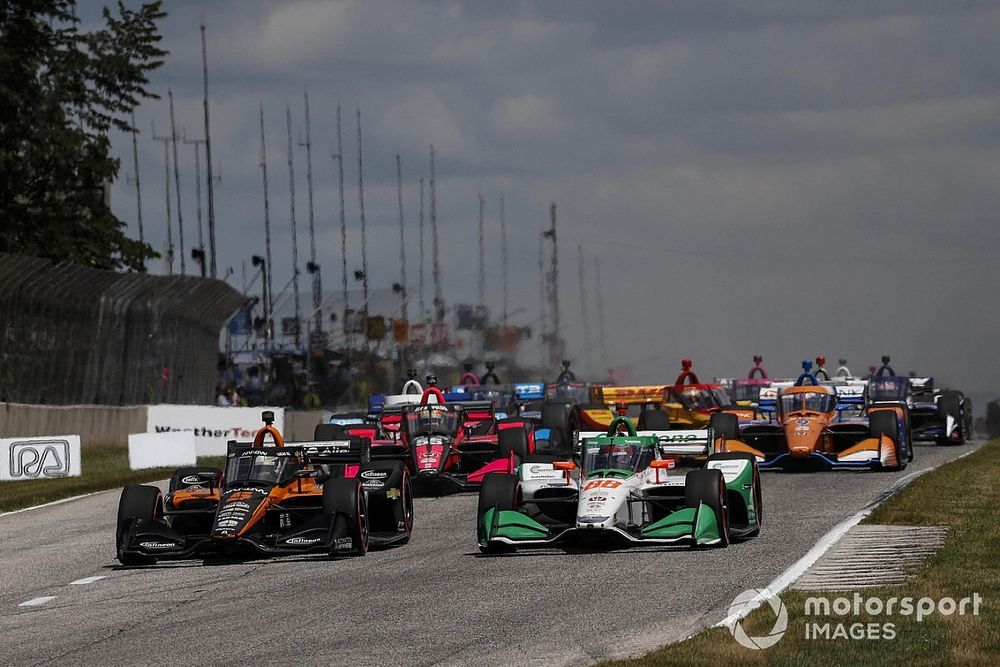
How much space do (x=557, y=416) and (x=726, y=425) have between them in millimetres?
4578

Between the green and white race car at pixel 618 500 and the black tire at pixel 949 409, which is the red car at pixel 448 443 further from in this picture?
the black tire at pixel 949 409

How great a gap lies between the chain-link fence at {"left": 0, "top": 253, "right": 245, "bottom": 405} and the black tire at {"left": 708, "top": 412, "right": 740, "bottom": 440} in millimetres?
15144

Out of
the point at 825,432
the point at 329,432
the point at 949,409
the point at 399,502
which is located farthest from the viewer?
the point at 949,409

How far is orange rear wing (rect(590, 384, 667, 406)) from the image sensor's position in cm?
3466

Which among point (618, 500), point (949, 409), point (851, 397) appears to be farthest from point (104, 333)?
point (618, 500)

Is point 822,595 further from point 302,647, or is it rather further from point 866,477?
point 866,477

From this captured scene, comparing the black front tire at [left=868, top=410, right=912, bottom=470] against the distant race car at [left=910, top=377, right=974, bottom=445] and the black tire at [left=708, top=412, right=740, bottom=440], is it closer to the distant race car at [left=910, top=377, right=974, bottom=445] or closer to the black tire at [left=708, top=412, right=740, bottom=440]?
the black tire at [left=708, top=412, right=740, bottom=440]

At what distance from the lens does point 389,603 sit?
1316 cm

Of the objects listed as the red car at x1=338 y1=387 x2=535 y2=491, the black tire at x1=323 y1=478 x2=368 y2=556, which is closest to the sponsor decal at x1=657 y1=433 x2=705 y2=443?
the red car at x1=338 y1=387 x2=535 y2=491

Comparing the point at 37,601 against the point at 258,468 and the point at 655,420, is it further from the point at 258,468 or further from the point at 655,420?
the point at 655,420

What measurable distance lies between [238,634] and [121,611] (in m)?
2.04

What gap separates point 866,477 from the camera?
25.6m

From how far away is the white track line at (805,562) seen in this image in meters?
11.6

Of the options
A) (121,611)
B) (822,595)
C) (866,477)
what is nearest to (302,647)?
(121,611)
